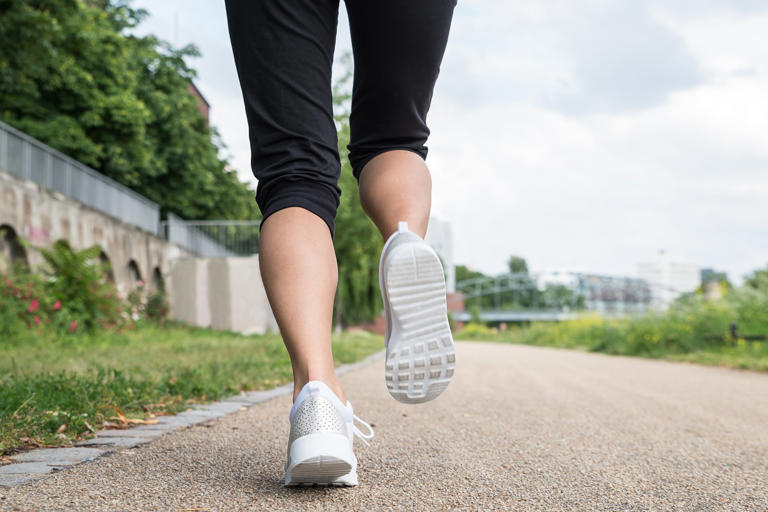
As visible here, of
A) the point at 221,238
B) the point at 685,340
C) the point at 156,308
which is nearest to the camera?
the point at 685,340

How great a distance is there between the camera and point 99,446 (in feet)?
6.38

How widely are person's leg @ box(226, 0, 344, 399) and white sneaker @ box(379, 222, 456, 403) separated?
14cm

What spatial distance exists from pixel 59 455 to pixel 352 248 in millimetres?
20025

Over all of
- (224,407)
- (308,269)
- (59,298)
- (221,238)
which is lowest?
(224,407)

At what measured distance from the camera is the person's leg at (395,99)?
64.6 inches

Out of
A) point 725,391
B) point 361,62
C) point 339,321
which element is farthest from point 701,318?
point 361,62

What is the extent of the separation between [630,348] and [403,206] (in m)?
14.2

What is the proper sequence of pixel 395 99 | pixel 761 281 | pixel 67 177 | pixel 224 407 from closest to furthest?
pixel 395 99 → pixel 224 407 → pixel 761 281 → pixel 67 177

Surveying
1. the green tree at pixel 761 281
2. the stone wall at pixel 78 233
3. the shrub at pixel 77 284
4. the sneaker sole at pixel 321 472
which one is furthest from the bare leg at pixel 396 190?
the green tree at pixel 761 281

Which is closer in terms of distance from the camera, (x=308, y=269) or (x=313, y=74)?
(x=308, y=269)

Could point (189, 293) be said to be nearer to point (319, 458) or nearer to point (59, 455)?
point (59, 455)

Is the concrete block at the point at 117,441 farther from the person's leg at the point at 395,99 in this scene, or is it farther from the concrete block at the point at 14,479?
the person's leg at the point at 395,99

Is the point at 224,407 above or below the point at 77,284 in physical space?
below

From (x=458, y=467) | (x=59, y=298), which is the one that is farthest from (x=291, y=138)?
(x=59, y=298)
